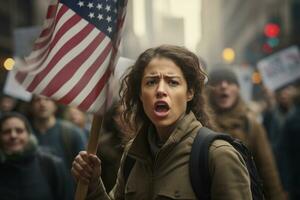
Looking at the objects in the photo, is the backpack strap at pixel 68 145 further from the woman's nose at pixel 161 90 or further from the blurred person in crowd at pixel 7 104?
the woman's nose at pixel 161 90

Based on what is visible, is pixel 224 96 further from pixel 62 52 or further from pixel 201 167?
pixel 201 167

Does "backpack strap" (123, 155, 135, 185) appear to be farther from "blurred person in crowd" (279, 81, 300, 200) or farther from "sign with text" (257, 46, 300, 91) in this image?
"sign with text" (257, 46, 300, 91)

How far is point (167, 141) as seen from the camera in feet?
13.3

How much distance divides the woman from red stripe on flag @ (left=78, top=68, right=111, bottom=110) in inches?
8.0

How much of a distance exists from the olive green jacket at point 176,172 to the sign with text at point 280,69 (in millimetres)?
8773

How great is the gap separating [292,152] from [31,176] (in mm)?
4676

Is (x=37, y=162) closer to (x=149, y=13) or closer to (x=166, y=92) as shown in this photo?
(x=166, y=92)

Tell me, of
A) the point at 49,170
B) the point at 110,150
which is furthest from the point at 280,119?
the point at 110,150

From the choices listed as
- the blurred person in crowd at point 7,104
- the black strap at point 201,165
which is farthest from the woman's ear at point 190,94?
the blurred person in crowd at point 7,104

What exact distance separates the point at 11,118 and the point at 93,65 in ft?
11.2

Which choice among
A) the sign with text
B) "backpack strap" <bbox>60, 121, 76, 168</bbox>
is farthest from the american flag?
the sign with text

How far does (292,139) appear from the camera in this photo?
10625 millimetres

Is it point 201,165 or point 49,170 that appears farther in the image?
point 49,170

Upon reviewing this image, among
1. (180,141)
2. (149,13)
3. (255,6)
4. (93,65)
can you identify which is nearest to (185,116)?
(180,141)
